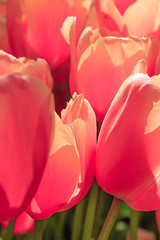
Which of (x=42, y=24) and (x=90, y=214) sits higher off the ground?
(x=42, y=24)

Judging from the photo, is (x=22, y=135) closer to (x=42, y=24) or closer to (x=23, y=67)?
(x=23, y=67)

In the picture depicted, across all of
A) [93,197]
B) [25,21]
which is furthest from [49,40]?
[93,197]

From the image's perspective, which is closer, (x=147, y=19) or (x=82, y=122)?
(x=82, y=122)

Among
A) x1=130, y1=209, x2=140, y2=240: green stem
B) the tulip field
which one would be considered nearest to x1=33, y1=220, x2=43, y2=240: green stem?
the tulip field

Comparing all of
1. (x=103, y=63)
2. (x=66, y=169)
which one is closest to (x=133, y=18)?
(x=103, y=63)

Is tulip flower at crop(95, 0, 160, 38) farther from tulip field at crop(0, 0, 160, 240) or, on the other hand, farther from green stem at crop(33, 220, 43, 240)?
green stem at crop(33, 220, 43, 240)

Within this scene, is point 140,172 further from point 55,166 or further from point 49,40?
point 49,40

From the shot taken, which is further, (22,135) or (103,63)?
(103,63)

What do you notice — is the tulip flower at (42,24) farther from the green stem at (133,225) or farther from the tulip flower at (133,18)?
the green stem at (133,225)
